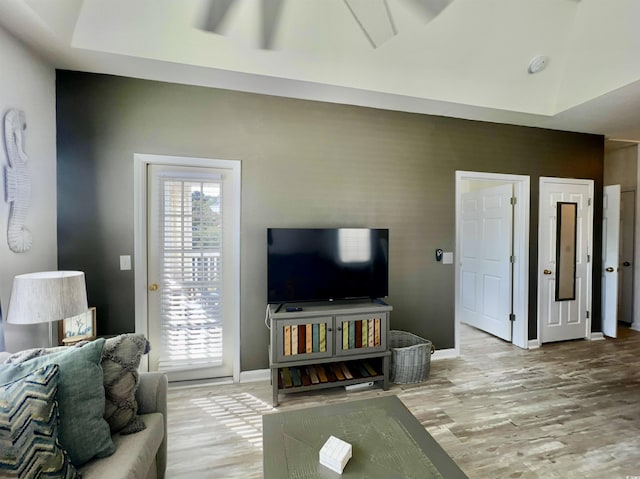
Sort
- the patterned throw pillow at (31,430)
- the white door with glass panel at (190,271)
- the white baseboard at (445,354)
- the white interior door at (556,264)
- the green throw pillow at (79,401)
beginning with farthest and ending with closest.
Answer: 1. the white interior door at (556,264)
2. the white baseboard at (445,354)
3. the white door with glass panel at (190,271)
4. the green throw pillow at (79,401)
5. the patterned throw pillow at (31,430)

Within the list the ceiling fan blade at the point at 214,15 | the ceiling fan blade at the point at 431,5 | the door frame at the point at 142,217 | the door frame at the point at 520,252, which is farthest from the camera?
the door frame at the point at 520,252

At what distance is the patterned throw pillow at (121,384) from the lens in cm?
126

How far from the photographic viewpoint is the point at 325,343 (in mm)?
2434

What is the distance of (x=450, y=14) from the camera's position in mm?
2260

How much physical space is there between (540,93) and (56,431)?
4.42 meters

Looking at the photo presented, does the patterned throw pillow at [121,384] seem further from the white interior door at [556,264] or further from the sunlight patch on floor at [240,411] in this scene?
the white interior door at [556,264]

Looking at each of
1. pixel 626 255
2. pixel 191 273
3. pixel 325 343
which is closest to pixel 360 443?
pixel 325 343

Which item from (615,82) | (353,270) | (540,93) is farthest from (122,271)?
(615,82)

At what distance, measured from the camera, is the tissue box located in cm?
111

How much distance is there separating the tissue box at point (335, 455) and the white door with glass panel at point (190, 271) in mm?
1770

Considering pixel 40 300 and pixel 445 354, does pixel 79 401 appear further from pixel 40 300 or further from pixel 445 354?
pixel 445 354

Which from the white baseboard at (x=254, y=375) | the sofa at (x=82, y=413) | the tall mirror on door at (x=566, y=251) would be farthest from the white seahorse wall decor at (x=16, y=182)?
the tall mirror on door at (x=566, y=251)

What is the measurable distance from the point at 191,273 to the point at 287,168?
1.34m

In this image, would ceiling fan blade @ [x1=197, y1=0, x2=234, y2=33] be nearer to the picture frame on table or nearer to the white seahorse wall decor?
the white seahorse wall decor
